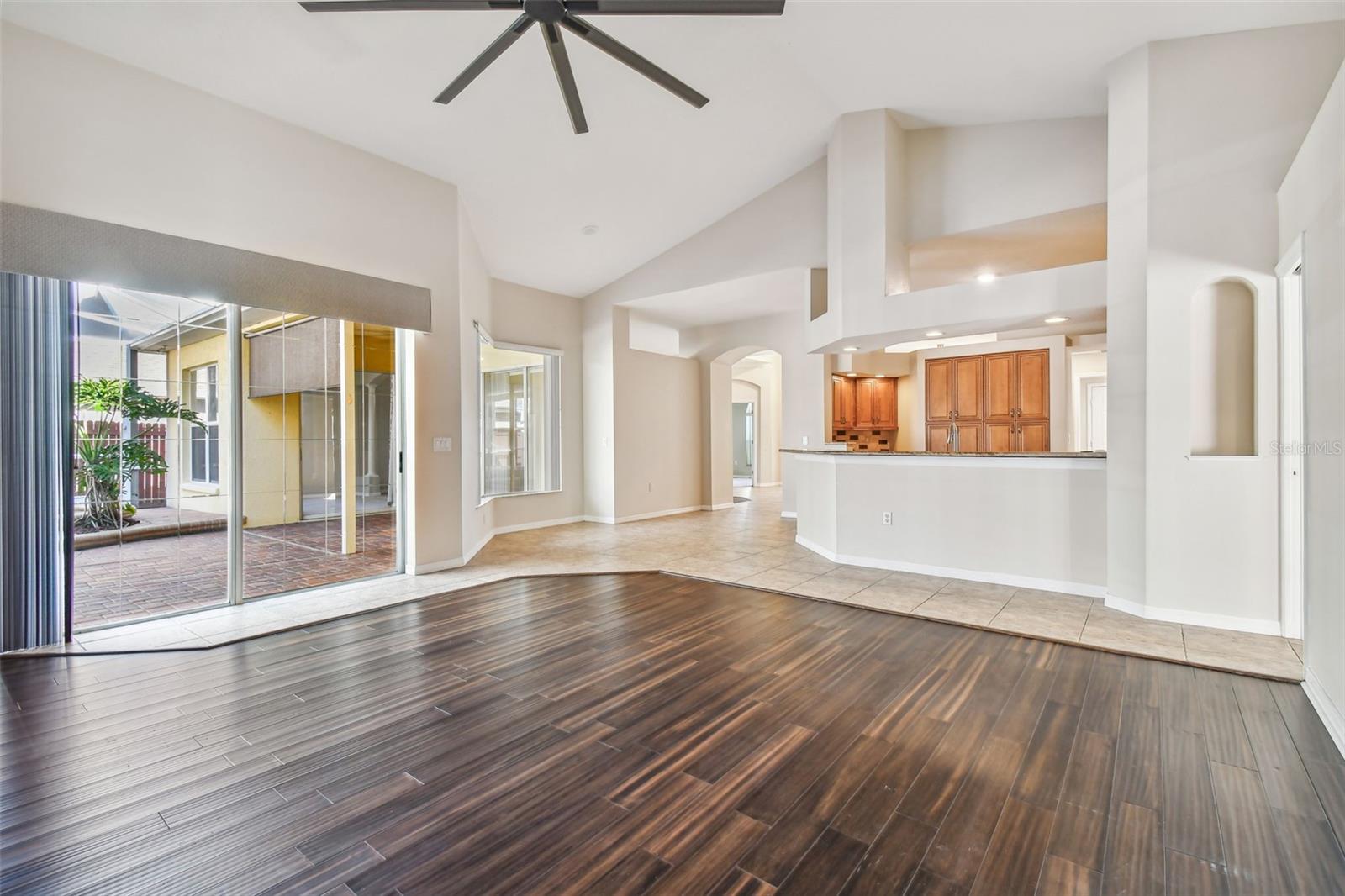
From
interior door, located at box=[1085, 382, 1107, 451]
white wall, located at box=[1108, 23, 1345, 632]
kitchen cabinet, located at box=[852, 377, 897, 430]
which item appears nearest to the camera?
white wall, located at box=[1108, 23, 1345, 632]

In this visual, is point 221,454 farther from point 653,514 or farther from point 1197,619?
point 1197,619

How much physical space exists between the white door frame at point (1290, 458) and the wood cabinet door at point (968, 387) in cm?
460

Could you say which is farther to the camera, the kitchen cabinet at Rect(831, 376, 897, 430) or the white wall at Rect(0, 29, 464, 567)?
the kitchen cabinet at Rect(831, 376, 897, 430)

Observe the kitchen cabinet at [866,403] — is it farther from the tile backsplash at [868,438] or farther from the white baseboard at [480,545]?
the white baseboard at [480,545]

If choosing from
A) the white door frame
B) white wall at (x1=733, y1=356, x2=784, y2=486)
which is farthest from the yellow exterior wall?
white wall at (x1=733, y1=356, x2=784, y2=486)

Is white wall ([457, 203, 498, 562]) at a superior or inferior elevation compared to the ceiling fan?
inferior

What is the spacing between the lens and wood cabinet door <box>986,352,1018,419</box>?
25.2 feet

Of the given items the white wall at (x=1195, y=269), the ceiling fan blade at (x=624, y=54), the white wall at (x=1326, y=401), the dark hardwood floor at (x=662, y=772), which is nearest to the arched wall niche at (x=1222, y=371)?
the white wall at (x=1195, y=269)

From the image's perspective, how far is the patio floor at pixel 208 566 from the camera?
12.1ft

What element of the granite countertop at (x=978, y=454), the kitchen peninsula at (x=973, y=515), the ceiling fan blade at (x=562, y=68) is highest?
the ceiling fan blade at (x=562, y=68)

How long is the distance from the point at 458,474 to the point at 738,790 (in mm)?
4166

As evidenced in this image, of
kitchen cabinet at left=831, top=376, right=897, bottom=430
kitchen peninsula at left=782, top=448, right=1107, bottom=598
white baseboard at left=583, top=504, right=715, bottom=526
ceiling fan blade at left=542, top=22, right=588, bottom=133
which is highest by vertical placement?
ceiling fan blade at left=542, top=22, right=588, bottom=133

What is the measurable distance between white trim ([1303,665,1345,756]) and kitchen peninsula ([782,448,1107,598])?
1.56m

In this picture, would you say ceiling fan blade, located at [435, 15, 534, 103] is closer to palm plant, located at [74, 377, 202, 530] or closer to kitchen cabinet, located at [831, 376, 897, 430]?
palm plant, located at [74, 377, 202, 530]
